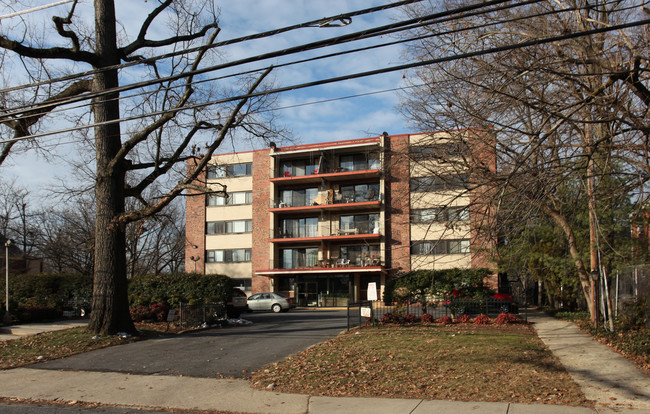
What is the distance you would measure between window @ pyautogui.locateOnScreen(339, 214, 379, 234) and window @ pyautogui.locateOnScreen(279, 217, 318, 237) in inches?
91.6

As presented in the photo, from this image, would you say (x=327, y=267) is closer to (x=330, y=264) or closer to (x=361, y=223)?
(x=330, y=264)

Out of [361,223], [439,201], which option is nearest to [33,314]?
[439,201]

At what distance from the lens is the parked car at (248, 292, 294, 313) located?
109 feet

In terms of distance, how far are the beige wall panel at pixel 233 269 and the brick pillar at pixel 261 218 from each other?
85 centimetres

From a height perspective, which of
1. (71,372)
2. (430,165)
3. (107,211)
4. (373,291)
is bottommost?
(71,372)

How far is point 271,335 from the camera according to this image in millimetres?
17125

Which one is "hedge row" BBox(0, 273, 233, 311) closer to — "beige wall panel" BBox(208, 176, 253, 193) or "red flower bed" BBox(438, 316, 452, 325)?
"red flower bed" BBox(438, 316, 452, 325)

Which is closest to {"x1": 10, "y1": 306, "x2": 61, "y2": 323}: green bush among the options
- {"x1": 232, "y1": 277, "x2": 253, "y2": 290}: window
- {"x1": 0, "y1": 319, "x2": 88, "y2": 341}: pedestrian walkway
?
{"x1": 0, "y1": 319, "x2": 88, "y2": 341}: pedestrian walkway

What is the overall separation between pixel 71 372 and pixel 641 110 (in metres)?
13.7

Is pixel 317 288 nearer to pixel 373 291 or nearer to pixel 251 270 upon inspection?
pixel 251 270

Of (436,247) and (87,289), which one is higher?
(436,247)

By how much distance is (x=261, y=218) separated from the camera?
4475 centimetres

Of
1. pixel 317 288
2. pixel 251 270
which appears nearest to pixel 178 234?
pixel 251 270

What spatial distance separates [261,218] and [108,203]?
28.3 m
